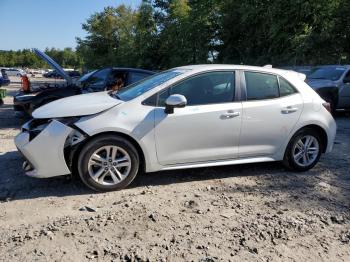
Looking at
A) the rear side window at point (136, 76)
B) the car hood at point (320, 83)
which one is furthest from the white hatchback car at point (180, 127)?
the car hood at point (320, 83)

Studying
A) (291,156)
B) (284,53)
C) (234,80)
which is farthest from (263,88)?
(284,53)

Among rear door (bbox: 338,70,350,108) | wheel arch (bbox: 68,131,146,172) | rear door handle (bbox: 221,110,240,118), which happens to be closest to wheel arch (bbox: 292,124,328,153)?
rear door handle (bbox: 221,110,240,118)

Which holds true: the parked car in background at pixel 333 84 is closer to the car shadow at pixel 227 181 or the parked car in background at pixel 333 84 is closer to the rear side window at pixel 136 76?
the rear side window at pixel 136 76

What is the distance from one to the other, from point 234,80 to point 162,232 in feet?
8.10

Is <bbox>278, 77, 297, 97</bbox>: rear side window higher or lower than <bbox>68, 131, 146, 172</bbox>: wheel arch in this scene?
higher

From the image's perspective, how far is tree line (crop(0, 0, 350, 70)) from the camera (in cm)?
2095

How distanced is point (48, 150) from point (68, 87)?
5461 millimetres

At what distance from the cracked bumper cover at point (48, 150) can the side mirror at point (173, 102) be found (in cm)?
118

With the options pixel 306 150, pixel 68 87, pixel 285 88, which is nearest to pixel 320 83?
pixel 306 150

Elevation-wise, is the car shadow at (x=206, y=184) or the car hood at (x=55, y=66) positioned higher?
the car hood at (x=55, y=66)

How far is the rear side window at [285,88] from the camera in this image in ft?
19.2

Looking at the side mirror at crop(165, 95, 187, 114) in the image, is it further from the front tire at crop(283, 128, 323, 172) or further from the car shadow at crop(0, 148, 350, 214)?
the front tire at crop(283, 128, 323, 172)

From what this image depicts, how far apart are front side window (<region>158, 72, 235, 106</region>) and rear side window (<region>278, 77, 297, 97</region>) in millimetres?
789

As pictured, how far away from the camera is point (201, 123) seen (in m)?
5.21
